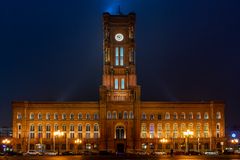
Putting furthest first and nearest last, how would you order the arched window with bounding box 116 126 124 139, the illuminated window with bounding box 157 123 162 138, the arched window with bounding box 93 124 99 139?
1. the illuminated window with bounding box 157 123 162 138
2. the arched window with bounding box 93 124 99 139
3. the arched window with bounding box 116 126 124 139

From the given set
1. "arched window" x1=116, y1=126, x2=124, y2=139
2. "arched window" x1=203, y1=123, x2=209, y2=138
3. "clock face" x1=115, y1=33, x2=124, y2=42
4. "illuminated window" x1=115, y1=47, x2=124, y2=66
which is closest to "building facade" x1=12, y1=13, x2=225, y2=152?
"arched window" x1=116, y1=126, x2=124, y2=139

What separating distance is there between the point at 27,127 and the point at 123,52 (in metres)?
34.2

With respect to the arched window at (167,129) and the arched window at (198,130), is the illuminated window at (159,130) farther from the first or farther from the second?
the arched window at (198,130)

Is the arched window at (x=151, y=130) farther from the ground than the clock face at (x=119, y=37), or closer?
closer

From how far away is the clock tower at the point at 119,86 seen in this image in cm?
14450

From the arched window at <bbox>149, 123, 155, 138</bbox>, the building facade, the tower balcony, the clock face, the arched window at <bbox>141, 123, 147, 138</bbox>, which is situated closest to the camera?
the building facade

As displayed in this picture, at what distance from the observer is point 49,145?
14475 cm

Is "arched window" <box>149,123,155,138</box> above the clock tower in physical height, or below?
below

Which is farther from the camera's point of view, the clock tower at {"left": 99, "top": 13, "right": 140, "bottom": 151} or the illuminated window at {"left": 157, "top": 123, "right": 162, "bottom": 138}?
the illuminated window at {"left": 157, "top": 123, "right": 162, "bottom": 138}

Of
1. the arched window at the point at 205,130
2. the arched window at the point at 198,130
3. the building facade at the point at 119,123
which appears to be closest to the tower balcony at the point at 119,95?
the building facade at the point at 119,123

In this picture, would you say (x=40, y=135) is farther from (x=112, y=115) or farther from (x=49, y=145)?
(x=112, y=115)

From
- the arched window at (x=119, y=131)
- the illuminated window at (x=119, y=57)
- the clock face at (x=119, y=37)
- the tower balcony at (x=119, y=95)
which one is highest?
the clock face at (x=119, y=37)

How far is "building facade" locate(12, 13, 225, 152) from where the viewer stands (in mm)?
144500

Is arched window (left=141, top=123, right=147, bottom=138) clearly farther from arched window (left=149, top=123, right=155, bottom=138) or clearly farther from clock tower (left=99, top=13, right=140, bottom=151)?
clock tower (left=99, top=13, right=140, bottom=151)
